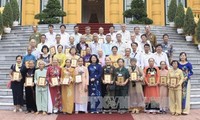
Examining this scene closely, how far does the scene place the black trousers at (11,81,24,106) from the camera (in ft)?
31.9

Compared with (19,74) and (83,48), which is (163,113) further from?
(19,74)

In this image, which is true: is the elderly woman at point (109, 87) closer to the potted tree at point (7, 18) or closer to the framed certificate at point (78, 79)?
the framed certificate at point (78, 79)

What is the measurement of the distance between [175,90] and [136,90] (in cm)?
115

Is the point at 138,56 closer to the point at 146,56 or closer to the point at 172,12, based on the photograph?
the point at 146,56

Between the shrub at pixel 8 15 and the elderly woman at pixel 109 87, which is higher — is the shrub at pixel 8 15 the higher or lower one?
the higher one

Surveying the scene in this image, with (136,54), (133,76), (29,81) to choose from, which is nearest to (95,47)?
(136,54)

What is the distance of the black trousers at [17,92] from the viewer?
9.73 m

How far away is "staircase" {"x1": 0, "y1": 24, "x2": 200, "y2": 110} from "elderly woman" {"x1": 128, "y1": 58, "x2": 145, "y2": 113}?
A: 6.70 ft

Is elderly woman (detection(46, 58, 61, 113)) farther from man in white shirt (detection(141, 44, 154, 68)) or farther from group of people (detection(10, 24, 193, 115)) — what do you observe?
man in white shirt (detection(141, 44, 154, 68))

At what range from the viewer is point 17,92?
9742 mm

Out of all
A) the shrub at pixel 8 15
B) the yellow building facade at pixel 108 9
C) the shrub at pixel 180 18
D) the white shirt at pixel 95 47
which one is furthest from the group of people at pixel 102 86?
the yellow building facade at pixel 108 9

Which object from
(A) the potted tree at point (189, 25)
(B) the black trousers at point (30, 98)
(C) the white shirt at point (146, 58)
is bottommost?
(B) the black trousers at point (30, 98)

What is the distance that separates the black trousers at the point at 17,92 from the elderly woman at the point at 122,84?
2.88 meters

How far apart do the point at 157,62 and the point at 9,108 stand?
192 inches
